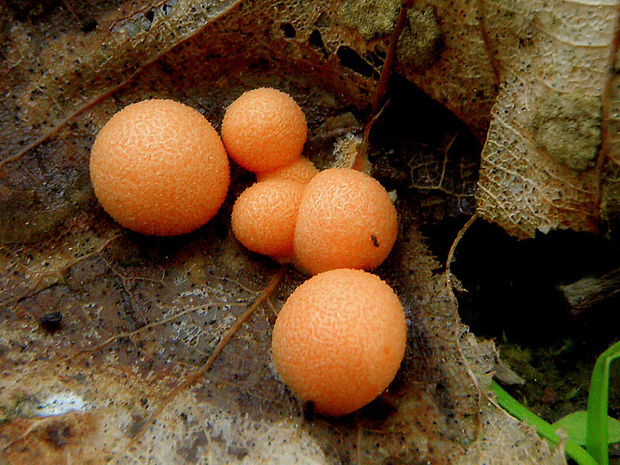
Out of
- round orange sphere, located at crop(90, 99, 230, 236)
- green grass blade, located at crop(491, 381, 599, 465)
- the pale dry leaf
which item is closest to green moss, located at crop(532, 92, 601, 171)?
the pale dry leaf

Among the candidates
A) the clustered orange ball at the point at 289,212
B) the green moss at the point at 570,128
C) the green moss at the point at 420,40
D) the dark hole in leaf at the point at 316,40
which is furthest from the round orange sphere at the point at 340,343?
the dark hole in leaf at the point at 316,40

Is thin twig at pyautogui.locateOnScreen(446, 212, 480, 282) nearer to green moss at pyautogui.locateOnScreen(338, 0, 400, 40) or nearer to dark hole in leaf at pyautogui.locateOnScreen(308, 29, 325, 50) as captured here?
green moss at pyautogui.locateOnScreen(338, 0, 400, 40)

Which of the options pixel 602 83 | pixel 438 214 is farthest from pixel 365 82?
pixel 602 83

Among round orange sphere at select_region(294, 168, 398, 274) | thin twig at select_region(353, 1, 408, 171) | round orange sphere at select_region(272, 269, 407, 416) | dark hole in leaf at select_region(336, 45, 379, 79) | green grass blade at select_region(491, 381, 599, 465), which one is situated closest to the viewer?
round orange sphere at select_region(272, 269, 407, 416)

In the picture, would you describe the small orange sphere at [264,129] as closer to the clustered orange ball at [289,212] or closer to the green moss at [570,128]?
the clustered orange ball at [289,212]

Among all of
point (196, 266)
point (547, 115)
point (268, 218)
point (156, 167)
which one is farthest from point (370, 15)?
point (196, 266)

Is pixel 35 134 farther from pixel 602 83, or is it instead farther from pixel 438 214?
pixel 602 83
